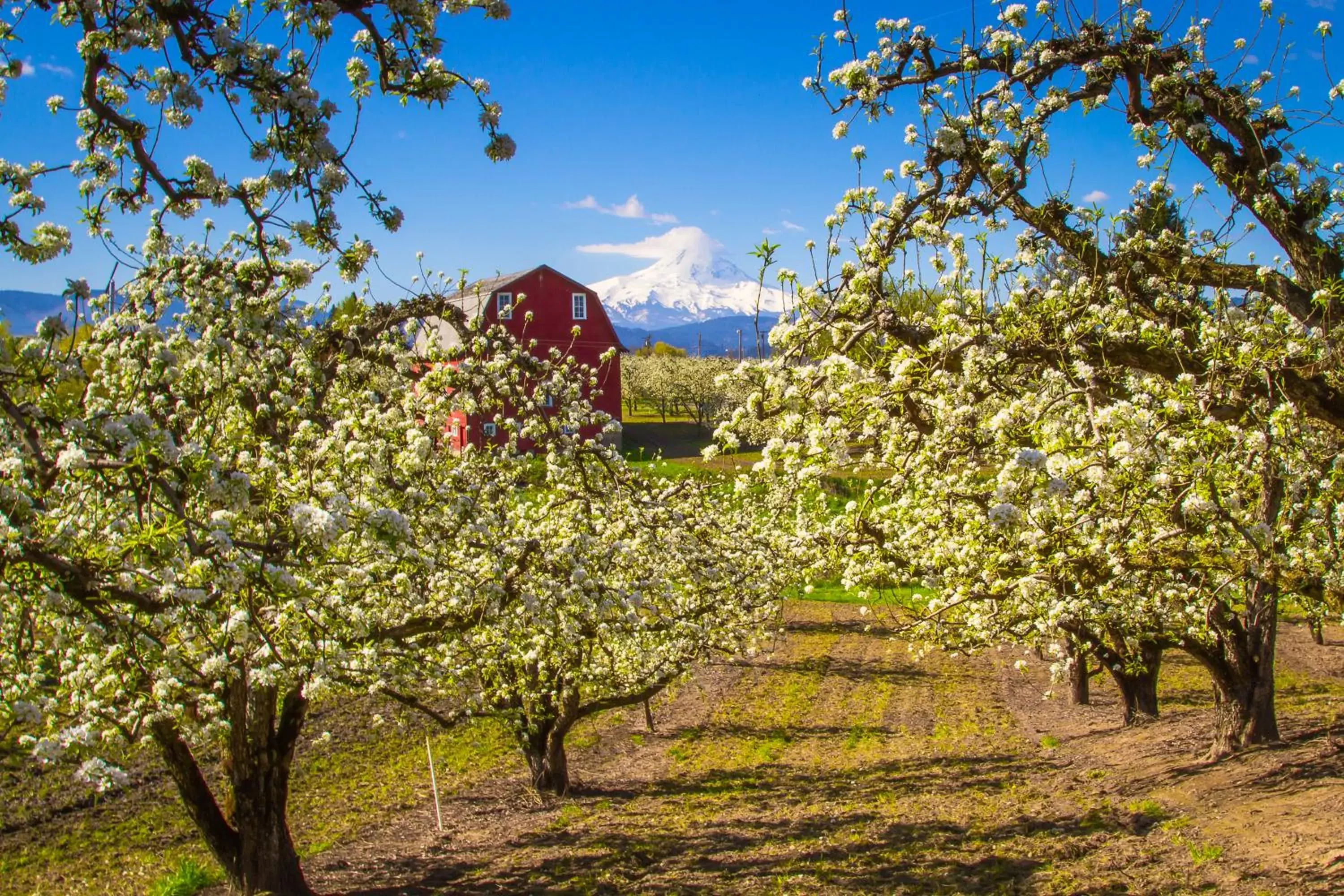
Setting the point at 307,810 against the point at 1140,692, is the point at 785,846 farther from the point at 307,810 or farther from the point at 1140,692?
the point at 1140,692

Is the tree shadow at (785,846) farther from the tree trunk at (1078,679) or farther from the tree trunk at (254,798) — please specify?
the tree trunk at (1078,679)

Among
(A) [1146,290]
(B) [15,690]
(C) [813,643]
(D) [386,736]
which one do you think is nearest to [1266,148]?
(A) [1146,290]

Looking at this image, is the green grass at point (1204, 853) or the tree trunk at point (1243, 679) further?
the tree trunk at point (1243, 679)

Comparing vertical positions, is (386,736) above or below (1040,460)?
below

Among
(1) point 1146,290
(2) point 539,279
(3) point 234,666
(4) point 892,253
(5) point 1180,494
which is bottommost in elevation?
(3) point 234,666

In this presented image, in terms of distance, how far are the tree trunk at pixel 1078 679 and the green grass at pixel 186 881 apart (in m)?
17.2

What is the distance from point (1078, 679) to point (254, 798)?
19.4 m

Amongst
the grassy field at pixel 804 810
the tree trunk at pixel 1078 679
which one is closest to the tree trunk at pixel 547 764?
the grassy field at pixel 804 810

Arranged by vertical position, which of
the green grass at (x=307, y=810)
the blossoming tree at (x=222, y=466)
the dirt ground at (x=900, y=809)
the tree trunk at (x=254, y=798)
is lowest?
the dirt ground at (x=900, y=809)

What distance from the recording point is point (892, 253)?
27.9 ft

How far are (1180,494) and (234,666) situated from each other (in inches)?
370

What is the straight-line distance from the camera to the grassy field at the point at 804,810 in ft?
39.9

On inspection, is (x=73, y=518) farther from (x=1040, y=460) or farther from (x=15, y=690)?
(x=1040, y=460)

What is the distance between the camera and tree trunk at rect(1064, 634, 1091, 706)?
21578 mm
